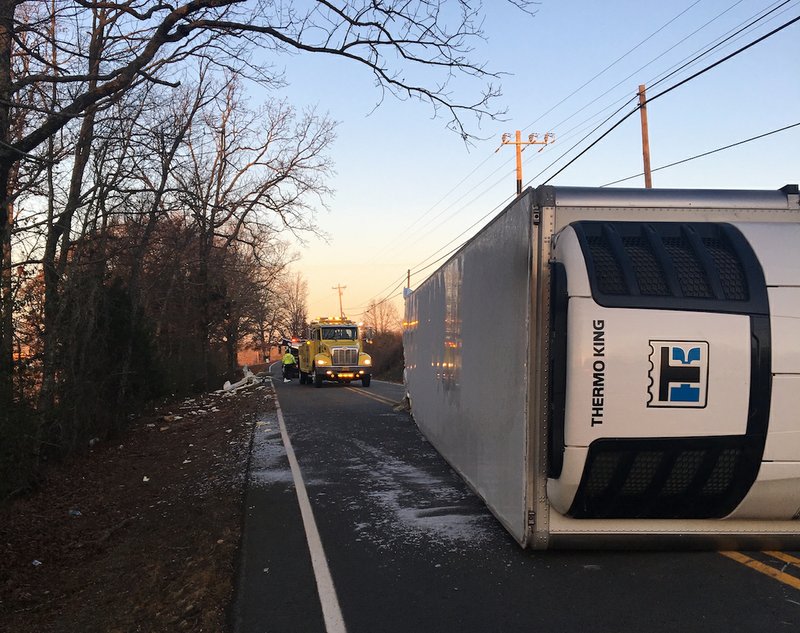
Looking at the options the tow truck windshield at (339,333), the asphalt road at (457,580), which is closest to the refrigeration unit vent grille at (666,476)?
the asphalt road at (457,580)

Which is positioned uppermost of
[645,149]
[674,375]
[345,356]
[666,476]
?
[645,149]

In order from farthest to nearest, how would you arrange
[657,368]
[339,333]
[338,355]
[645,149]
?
[339,333], [338,355], [645,149], [657,368]

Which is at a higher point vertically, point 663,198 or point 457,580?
point 663,198

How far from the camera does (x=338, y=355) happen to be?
1194 inches

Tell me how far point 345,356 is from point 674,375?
86.8 feet

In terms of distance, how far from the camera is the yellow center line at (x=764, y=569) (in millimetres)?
4609

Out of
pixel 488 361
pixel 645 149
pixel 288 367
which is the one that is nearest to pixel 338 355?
pixel 288 367

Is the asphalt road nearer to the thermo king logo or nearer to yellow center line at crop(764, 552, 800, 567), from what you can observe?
yellow center line at crop(764, 552, 800, 567)

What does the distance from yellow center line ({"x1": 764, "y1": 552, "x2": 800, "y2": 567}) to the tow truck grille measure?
1012 inches

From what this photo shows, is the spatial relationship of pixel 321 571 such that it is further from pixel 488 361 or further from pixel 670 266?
pixel 670 266

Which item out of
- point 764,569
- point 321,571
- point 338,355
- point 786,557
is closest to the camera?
point 764,569

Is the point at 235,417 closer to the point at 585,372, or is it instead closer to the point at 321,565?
the point at 321,565

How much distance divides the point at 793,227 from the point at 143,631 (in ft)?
17.5

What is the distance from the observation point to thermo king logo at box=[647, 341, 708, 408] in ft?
14.2
